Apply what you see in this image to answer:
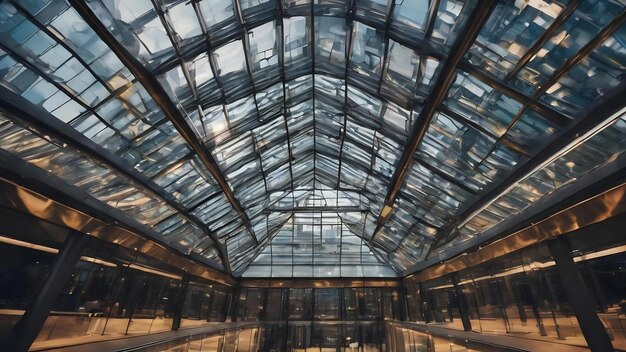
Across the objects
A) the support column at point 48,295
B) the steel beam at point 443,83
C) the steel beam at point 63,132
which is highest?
the steel beam at point 443,83

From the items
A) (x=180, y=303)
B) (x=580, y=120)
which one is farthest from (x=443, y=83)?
(x=180, y=303)

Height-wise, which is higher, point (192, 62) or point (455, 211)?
point (192, 62)

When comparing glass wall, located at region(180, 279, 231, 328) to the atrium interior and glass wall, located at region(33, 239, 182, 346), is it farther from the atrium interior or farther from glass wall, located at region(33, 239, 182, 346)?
glass wall, located at region(33, 239, 182, 346)

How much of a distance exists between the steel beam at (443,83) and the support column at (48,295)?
9292 millimetres

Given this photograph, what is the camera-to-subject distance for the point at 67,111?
654cm

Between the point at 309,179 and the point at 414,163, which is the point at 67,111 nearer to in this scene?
the point at 414,163

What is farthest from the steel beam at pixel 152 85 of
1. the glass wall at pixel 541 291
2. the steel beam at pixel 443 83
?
the glass wall at pixel 541 291

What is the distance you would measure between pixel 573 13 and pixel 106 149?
9387 millimetres

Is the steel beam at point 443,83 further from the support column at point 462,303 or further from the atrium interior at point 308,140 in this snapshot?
the support column at point 462,303

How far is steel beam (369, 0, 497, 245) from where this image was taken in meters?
5.57

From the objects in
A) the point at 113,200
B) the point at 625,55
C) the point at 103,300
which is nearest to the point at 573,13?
the point at 625,55

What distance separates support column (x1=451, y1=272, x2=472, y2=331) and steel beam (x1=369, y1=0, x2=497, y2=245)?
599 centimetres

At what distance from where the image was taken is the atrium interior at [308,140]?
5.74m

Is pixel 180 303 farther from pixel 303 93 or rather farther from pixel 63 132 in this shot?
pixel 63 132
